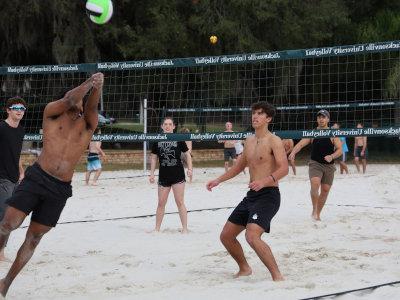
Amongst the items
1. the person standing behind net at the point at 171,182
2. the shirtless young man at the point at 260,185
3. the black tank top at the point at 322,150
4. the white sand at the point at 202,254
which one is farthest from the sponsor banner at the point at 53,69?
the shirtless young man at the point at 260,185

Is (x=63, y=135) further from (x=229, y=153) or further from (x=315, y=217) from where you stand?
(x=229, y=153)

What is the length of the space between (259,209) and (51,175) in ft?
5.41

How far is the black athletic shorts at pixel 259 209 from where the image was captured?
5707 mm

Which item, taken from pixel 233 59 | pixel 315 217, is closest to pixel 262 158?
pixel 315 217

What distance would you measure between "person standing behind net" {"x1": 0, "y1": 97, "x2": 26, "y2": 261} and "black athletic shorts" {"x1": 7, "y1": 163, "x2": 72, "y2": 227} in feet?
4.74

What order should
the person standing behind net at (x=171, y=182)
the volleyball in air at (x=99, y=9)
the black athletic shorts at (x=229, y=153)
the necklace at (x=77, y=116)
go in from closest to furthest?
1. the necklace at (x=77, y=116)
2. the volleyball in air at (x=99, y=9)
3. the person standing behind net at (x=171, y=182)
4. the black athletic shorts at (x=229, y=153)

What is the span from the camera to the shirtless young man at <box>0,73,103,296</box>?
5.10 m

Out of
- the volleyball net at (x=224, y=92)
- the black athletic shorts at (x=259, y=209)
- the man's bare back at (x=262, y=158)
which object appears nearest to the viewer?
the black athletic shorts at (x=259, y=209)

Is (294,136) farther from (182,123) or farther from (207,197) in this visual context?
(182,123)

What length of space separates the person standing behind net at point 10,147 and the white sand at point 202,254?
0.69 metres

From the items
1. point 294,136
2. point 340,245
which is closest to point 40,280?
point 340,245

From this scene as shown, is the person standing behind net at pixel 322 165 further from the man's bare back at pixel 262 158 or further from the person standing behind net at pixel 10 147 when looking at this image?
the person standing behind net at pixel 10 147

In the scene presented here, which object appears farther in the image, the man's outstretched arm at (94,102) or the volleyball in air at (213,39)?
the volleyball in air at (213,39)

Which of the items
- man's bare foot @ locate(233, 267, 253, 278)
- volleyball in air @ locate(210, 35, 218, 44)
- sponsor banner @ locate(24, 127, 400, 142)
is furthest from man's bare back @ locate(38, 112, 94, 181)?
volleyball in air @ locate(210, 35, 218, 44)
